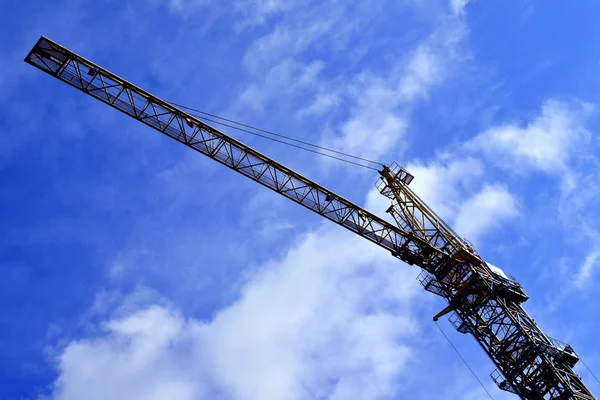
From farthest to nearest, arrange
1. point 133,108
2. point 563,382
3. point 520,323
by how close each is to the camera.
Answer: point 133,108 → point 520,323 → point 563,382

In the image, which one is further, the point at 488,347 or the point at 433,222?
the point at 433,222

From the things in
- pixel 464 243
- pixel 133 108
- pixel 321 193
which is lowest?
pixel 464 243

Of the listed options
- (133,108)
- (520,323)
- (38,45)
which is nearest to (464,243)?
(520,323)

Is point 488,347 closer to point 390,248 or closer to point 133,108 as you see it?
point 390,248

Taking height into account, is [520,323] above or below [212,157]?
below

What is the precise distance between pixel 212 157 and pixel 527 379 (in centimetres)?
2395

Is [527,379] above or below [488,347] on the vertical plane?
below

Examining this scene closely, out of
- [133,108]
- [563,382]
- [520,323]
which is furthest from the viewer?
[133,108]

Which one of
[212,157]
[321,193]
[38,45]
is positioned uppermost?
[38,45]

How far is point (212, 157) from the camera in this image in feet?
139

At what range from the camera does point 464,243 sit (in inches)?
1684

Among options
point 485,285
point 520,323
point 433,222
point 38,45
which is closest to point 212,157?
point 38,45

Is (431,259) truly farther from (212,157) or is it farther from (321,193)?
(212,157)

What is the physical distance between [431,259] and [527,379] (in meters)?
9.50
